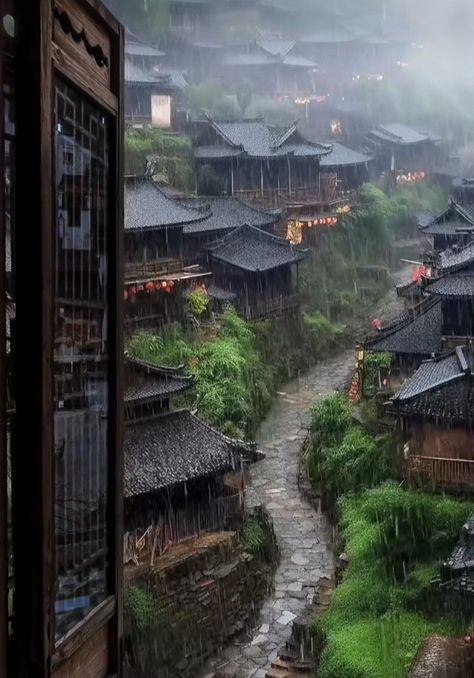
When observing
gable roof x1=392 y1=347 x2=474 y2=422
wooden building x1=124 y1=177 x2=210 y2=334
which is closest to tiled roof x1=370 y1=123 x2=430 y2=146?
wooden building x1=124 y1=177 x2=210 y2=334

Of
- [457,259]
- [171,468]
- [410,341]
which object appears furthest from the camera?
[457,259]

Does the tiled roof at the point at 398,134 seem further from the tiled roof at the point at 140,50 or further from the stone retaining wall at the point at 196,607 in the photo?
the stone retaining wall at the point at 196,607

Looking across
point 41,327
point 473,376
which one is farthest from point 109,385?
point 473,376

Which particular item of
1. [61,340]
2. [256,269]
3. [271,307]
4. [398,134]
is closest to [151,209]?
[256,269]

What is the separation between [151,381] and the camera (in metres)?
16.8

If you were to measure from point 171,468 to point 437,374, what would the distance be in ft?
21.8

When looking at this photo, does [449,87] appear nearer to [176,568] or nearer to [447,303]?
[447,303]

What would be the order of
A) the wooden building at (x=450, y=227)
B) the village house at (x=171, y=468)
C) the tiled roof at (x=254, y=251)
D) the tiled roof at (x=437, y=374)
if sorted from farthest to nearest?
the wooden building at (x=450, y=227)
the tiled roof at (x=254, y=251)
the tiled roof at (x=437, y=374)
the village house at (x=171, y=468)

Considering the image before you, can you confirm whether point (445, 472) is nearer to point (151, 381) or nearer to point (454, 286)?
point (454, 286)

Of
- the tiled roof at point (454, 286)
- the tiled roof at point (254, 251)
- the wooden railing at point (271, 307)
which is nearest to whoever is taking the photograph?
Answer: the tiled roof at point (454, 286)

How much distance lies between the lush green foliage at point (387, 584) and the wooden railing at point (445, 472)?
1.86 feet

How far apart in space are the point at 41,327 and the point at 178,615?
12479mm

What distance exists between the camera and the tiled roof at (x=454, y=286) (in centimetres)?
2081

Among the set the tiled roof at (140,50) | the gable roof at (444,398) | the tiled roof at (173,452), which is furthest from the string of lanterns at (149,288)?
the tiled roof at (140,50)
